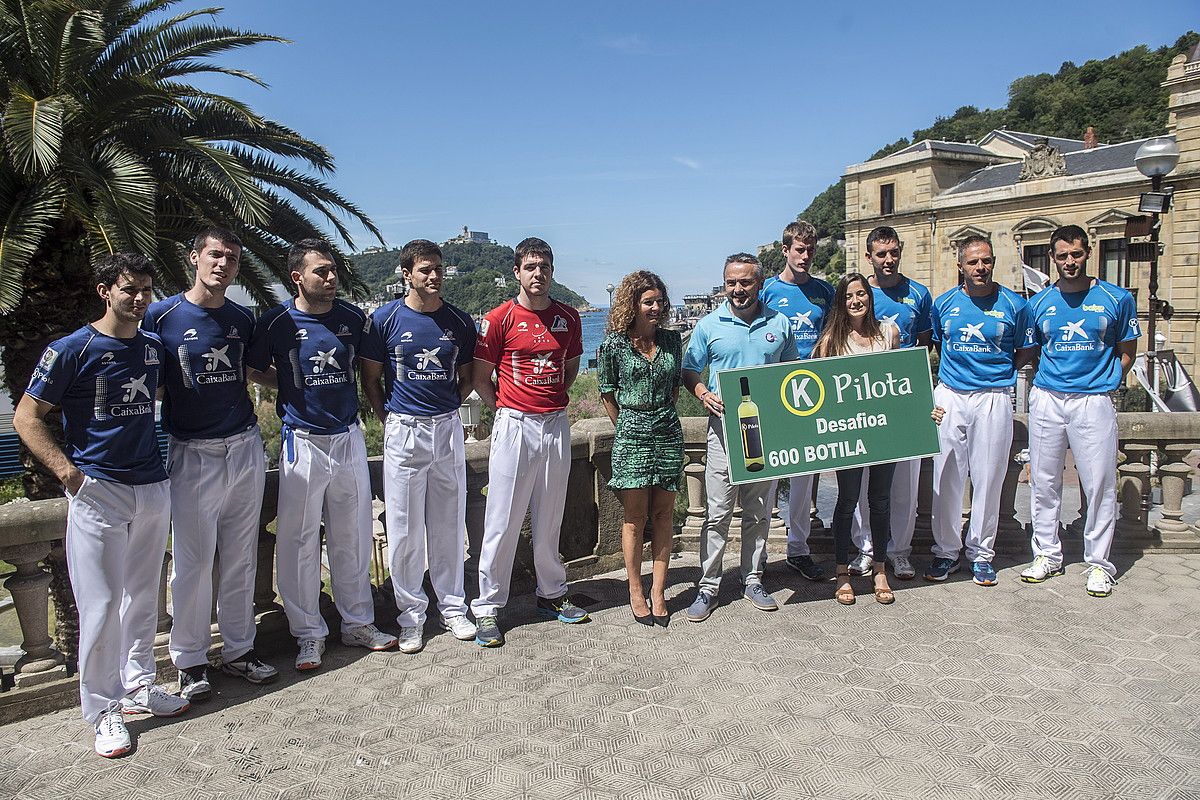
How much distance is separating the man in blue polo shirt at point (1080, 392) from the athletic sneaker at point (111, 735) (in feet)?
18.0

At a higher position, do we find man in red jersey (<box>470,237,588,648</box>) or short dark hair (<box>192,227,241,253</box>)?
short dark hair (<box>192,227,241,253</box>)

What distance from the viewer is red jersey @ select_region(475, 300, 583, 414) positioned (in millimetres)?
5148

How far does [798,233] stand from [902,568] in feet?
8.06

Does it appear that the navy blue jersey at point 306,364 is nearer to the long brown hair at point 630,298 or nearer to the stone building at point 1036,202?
the long brown hair at point 630,298

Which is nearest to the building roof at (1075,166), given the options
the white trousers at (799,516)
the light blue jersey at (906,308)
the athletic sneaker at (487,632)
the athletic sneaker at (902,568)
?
the light blue jersey at (906,308)

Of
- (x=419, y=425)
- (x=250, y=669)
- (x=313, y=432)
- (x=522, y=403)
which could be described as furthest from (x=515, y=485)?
(x=250, y=669)

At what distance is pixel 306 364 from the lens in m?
4.66

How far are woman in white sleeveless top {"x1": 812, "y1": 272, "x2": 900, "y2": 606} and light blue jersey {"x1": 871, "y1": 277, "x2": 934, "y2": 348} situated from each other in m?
0.22

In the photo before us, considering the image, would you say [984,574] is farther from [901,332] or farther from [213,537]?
[213,537]

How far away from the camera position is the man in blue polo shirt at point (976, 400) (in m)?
5.77

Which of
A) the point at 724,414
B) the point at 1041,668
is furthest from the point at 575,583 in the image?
the point at 1041,668

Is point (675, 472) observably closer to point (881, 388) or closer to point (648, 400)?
point (648, 400)

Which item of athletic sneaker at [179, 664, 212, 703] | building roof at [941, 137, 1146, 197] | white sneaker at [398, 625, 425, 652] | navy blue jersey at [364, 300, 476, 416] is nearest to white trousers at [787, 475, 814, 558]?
navy blue jersey at [364, 300, 476, 416]

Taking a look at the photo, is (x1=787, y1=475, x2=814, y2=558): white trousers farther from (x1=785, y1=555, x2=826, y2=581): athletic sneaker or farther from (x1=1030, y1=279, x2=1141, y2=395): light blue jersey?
(x1=1030, y1=279, x2=1141, y2=395): light blue jersey
